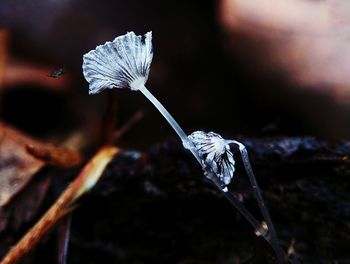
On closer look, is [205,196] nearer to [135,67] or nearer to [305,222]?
[305,222]

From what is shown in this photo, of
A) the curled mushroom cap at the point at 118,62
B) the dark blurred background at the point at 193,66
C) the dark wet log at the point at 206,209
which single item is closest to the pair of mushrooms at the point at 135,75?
the curled mushroom cap at the point at 118,62

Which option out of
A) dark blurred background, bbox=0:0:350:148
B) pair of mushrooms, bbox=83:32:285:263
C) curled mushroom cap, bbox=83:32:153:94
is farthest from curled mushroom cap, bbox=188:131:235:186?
Result: dark blurred background, bbox=0:0:350:148

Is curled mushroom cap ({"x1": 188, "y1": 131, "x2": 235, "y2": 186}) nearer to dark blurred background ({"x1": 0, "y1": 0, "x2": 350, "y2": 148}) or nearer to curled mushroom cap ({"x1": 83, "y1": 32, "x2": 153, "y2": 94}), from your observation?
curled mushroom cap ({"x1": 83, "y1": 32, "x2": 153, "y2": 94})

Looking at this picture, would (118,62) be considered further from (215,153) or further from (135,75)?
(215,153)

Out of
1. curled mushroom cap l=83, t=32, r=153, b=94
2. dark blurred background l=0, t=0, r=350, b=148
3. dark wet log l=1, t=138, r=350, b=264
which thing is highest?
curled mushroom cap l=83, t=32, r=153, b=94

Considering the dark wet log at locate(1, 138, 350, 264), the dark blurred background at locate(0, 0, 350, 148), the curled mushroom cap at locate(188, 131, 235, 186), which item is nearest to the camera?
the curled mushroom cap at locate(188, 131, 235, 186)

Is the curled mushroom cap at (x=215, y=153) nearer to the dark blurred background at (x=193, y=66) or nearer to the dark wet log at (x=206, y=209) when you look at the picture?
the dark wet log at (x=206, y=209)
